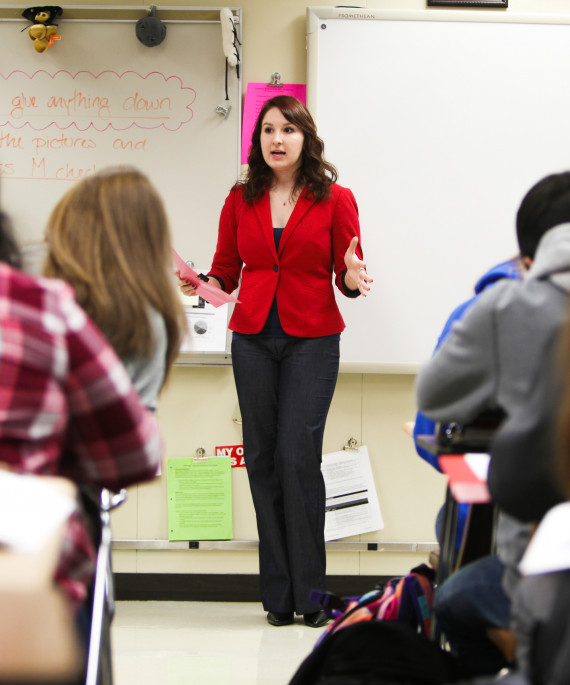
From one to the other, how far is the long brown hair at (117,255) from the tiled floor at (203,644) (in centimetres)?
127

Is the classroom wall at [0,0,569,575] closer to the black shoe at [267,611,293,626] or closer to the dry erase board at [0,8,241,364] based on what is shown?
the black shoe at [267,611,293,626]

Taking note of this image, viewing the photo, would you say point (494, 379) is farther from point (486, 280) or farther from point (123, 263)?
point (123, 263)

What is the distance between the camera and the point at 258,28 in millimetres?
2791

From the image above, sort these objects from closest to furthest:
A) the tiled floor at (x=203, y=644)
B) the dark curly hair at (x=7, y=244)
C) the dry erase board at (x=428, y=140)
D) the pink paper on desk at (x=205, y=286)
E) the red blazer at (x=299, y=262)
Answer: the dark curly hair at (x=7, y=244)
the pink paper on desk at (x=205, y=286)
the tiled floor at (x=203, y=644)
the red blazer at (x=299, y=262)
the dry erase board at (x=428, y=140)

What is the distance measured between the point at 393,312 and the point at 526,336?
66.5 inches

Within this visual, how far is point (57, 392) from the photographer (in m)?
0.91

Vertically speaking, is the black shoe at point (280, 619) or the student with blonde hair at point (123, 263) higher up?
the student with blonde hair at point (123, 263)

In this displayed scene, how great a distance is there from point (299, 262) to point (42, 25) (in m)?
1.29

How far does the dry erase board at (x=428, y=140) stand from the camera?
8.93 ft

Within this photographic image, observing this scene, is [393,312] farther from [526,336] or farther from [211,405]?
[526,336]

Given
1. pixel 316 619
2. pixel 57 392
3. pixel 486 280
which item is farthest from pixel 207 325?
pixel 57 392

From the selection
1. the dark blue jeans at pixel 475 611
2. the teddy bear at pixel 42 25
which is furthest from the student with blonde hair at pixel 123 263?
the teddy bear at pixel 42 25

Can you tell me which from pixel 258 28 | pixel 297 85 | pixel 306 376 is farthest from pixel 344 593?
pixel 258 28

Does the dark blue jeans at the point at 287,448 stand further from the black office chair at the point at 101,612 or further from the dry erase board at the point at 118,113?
the black office chair at the point at 101,612
